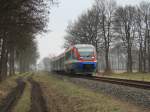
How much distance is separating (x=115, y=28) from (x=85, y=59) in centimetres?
2671

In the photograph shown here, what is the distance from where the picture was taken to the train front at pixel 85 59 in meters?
36.2

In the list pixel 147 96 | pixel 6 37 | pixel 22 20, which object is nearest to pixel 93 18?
pixel 6 37

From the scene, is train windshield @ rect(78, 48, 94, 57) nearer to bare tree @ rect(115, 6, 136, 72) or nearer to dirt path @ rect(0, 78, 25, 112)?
dirt path @ rect(0, 78, 25, 112)

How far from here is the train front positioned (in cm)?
3622

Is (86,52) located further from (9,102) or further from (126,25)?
(126,25)

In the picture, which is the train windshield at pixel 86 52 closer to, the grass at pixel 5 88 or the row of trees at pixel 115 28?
the grass at pixel 5 88

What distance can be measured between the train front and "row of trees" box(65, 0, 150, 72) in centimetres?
2345

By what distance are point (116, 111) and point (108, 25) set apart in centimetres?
4963

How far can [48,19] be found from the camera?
28.1 m

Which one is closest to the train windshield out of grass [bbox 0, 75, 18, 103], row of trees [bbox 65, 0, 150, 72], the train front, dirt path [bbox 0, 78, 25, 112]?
the train front

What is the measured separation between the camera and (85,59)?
36531mm

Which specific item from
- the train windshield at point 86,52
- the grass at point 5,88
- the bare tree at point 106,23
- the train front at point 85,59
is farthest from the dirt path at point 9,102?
the bare tree at point 106,23

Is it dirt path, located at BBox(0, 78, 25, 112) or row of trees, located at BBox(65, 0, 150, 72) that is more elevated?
row of trees, located at BBox(65, 0, 150, 72)

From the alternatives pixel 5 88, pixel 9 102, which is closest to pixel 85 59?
pixel 5 88
